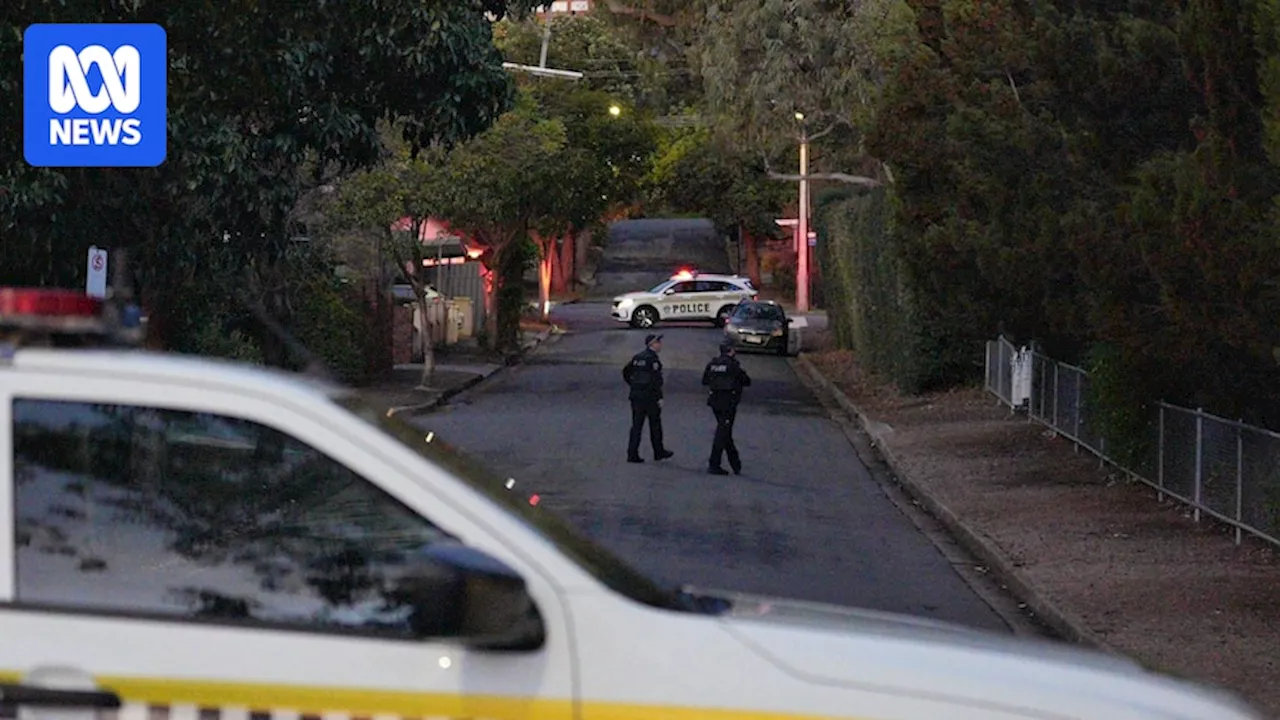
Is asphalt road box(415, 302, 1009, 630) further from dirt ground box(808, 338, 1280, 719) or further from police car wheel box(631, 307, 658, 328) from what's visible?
police car wheel box(631, 307, 658, 328)

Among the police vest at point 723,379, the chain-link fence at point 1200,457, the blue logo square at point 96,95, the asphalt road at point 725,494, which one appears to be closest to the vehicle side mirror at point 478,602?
the asphalt road at point 725,494

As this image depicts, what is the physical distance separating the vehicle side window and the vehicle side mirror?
15 cm

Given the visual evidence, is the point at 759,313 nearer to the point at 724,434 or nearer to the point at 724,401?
the point at 724,401

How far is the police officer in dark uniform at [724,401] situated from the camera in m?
22.4

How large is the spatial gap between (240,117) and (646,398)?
795 cm

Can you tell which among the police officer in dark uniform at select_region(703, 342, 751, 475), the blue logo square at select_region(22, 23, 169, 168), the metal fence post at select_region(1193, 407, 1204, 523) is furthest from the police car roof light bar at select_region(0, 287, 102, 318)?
the police officer in dark uniform at select_region(703, 342, 751, 475)

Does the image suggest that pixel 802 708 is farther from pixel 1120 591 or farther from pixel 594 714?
pixel 1120 591

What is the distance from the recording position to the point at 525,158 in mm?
40469

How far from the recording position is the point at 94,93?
41.5ft

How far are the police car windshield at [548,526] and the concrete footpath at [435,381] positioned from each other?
2323cm

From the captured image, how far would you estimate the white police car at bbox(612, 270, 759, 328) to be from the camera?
6200cm

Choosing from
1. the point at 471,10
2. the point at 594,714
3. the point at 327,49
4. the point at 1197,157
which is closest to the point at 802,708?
the point at 594,714

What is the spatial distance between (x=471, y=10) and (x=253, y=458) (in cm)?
1411

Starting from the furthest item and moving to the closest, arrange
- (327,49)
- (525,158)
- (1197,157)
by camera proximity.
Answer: (525,158)
(327,49)
(1197,157)
